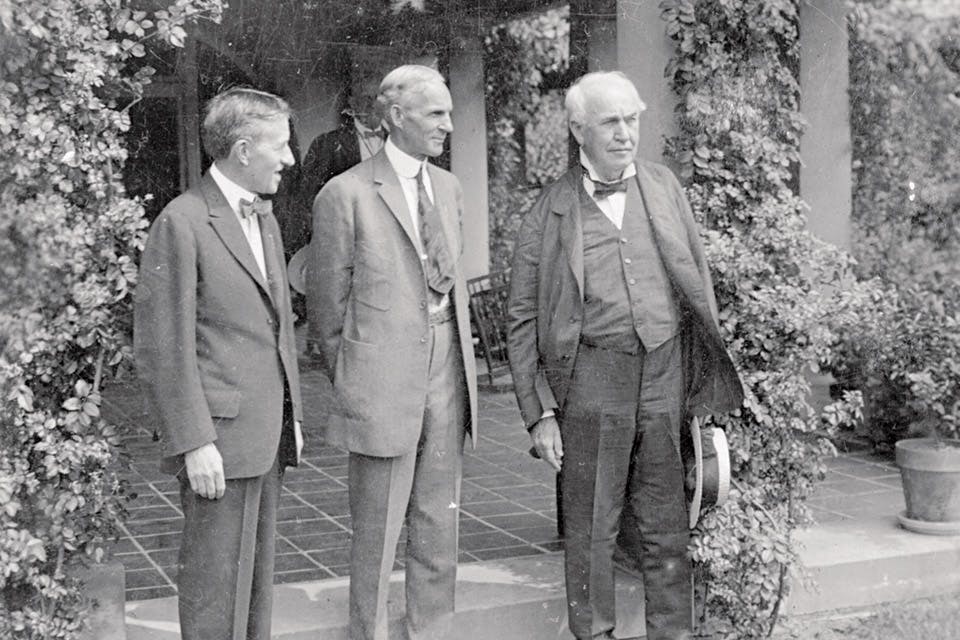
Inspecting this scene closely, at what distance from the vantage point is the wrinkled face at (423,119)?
12.5 feet

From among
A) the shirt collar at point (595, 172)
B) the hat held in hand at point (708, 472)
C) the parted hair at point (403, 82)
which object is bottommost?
the hat held in hand at point (708, 472)

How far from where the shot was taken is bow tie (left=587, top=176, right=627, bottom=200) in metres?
4.12

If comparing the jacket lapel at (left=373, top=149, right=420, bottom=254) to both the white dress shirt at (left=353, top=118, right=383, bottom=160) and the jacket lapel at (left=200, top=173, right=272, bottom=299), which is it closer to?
the jacket lapel at (left=200, top=173, right=272, bottom=299)

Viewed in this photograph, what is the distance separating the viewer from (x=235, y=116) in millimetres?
3438

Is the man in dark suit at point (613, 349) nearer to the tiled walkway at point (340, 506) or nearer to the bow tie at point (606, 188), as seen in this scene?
the bow tie at point (606, 188)

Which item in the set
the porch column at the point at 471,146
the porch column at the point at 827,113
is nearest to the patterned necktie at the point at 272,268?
the porch column at the point at 827,113

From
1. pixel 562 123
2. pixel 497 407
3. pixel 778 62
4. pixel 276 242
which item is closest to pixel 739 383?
pixel 778 62

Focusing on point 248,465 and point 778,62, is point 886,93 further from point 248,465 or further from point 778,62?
point 248,465

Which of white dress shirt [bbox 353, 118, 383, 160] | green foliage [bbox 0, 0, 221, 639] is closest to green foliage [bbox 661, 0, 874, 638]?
green foliage [bbox 0, 0, 221, 639]

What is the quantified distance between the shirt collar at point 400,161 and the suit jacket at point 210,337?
1.82ft

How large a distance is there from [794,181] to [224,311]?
5225 mm

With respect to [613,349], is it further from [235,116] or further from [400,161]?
[235,116]

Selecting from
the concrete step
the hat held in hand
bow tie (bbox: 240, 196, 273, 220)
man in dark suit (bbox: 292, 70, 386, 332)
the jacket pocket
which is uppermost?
man in dark suit (bbox: 292, 70, 386, 332)

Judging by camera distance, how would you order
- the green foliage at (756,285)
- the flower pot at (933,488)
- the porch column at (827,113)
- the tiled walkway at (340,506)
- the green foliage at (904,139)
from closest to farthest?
the green foliage at (756,285)
the tiled walkway at (340,506)
the flower pot at (933,488)
the green foliage at (904,139)
the porch column at (827,113)
